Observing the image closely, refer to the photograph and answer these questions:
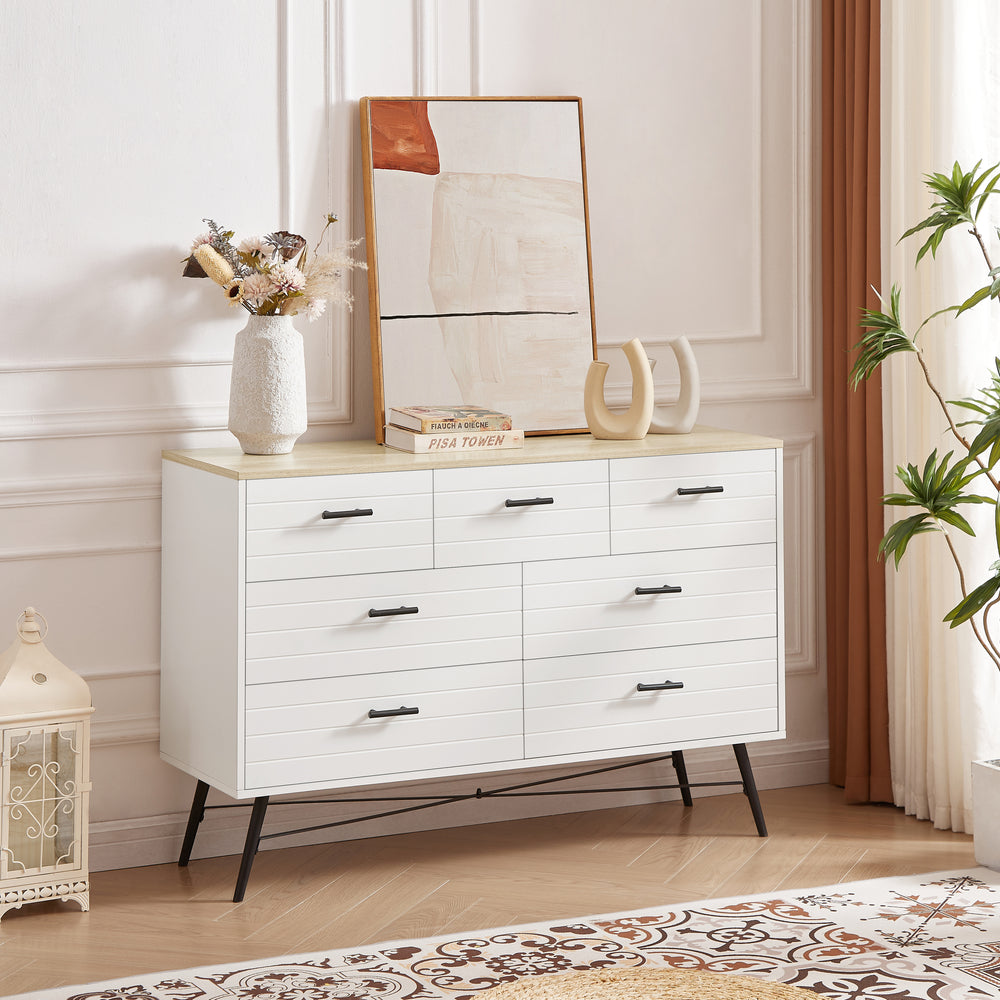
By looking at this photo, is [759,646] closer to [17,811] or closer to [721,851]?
[721,851]

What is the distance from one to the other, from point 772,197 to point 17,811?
99.5 inches

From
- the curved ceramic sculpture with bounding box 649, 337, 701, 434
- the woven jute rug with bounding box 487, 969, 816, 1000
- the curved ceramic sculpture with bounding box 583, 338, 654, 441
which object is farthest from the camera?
the curved ceramic sculpture with bounding box 649, 337, 701, 434

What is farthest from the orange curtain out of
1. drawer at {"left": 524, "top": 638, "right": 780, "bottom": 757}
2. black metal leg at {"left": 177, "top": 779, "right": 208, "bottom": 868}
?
black metal leg at {"left": 177, "top": 779, "right": 208, "bottom": 868}

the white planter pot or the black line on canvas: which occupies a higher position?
the black line on canvas

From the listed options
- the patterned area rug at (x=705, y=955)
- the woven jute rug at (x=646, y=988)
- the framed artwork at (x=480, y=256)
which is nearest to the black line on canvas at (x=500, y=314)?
the framed artwork at (x=480, y=256)

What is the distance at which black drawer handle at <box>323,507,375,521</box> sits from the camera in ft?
10.9

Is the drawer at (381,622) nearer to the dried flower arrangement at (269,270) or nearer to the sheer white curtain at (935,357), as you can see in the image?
the dried flower arrangement at (269,270)

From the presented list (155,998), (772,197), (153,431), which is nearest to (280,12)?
(153,431)

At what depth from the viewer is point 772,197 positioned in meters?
4.22

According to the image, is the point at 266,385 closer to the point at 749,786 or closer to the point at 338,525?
the point at 338,525

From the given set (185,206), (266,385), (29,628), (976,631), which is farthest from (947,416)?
(29,628)

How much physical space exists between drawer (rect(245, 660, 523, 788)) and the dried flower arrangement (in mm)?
861

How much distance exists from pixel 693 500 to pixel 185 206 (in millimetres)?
1397

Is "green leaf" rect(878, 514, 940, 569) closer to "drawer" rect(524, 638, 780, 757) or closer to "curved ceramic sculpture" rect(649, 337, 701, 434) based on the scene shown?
"drawer" rect(524, 638, 780, 757)
